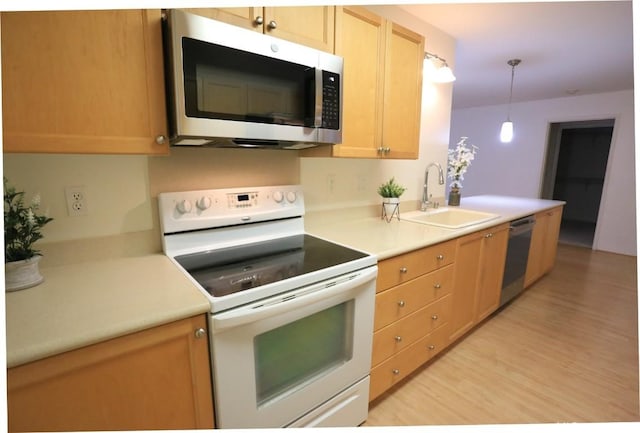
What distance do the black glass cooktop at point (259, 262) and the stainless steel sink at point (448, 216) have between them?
36.9 inches

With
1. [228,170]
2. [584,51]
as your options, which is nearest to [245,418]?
[228,170]

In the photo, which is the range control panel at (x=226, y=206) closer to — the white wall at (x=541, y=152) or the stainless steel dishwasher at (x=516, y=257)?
the stainless steel dishwasher at (x=516, y=257)

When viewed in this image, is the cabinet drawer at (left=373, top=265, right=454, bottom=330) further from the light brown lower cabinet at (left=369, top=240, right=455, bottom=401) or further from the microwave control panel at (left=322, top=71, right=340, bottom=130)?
the microwave control panel at (left=322, top=71, right=340, bottom=130)

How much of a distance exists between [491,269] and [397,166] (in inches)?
39.5

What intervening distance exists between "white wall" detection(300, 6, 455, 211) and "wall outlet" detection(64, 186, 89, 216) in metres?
1.02

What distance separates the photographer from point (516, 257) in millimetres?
2537

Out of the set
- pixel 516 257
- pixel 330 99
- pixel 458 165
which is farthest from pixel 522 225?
pixel 330 99

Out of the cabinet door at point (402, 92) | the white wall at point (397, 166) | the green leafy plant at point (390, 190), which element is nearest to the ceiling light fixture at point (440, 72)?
the white wall at point (397, 166)

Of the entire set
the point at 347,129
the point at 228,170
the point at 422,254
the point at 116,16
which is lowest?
the point at 422,254

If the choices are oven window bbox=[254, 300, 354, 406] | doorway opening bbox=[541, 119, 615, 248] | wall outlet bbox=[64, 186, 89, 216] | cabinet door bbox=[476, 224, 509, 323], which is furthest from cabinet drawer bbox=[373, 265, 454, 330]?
doorway opening bbox=[541, 119, 615, 248]

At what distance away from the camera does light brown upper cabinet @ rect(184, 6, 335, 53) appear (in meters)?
1.14

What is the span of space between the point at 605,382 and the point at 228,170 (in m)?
2.42

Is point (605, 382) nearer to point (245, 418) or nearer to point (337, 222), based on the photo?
point (337, 222)

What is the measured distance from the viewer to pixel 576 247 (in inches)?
182
